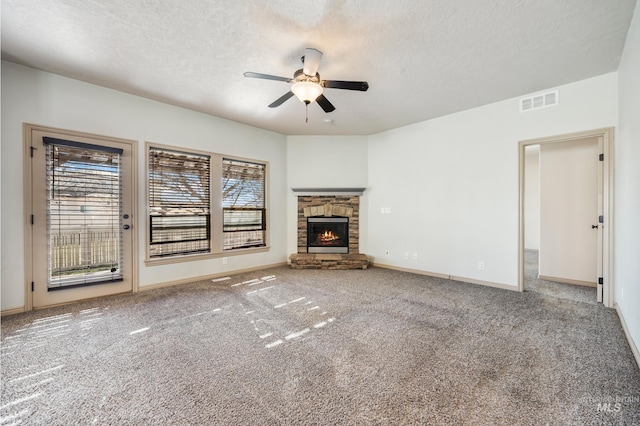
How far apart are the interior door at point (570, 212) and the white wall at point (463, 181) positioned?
3.91 ft

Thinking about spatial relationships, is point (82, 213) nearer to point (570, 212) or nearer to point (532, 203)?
point (570, 212)

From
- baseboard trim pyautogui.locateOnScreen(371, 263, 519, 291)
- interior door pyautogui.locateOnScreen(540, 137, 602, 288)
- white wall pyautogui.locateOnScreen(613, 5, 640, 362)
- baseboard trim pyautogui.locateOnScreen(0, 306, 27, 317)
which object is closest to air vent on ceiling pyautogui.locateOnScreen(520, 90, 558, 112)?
white wall pyautogui.locateOnScreen(613, 5, 640, 362)

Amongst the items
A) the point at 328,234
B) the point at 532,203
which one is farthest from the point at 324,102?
the point at 532,203

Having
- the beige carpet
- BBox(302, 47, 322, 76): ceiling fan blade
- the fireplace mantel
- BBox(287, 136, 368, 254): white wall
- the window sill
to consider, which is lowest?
the beige carpet

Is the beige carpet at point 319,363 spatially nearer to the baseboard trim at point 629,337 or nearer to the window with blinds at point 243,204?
the baseboard trim at point 629,337

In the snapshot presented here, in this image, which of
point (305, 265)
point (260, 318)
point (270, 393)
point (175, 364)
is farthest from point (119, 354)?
point (305, 265)

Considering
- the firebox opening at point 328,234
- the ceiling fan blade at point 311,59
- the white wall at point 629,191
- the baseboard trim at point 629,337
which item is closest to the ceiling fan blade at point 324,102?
the ceiling fan blade at point 311,59

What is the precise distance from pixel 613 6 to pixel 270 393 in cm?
389

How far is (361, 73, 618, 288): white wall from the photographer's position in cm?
349

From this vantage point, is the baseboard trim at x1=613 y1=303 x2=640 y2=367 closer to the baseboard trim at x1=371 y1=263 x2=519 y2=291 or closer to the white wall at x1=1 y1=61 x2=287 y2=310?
the baseboard trim at x1=371 y1=263 x2=519 y2=291

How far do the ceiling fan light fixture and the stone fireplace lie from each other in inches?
116

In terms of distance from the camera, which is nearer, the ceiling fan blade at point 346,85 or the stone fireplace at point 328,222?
the ceiling fan blade at point 346,85

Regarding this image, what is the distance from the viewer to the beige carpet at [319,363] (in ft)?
5.03

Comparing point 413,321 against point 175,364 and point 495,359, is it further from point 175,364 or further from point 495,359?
point 175,364
